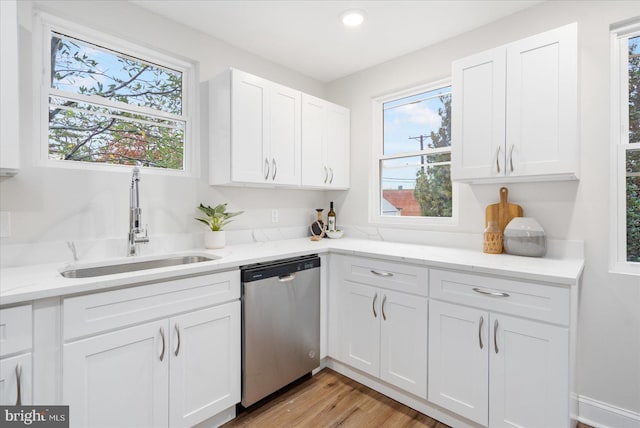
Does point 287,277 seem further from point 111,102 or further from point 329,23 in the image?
point 329,23

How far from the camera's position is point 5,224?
163 centimetres

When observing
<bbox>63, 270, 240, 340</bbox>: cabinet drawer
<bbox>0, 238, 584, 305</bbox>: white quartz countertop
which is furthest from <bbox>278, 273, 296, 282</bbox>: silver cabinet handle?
<bbox>63, 270, 240, 340</bbox>: cabinet drawer

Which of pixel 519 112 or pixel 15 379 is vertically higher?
pixel 519 112

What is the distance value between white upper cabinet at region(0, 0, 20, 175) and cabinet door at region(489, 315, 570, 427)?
2.43m

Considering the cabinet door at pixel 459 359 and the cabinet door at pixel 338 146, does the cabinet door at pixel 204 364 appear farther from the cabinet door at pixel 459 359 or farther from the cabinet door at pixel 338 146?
the cabinet door at pixel 338 146

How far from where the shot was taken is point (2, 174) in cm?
159

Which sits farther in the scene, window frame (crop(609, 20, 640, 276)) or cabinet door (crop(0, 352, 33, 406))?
window frame (crop(609, 20, 640, 276))

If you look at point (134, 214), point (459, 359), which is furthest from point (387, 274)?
point (134, 214)

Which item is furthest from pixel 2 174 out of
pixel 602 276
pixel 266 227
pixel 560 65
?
pixel 602 276

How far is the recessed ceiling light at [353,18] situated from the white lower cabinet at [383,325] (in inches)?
66.1

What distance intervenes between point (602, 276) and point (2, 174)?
3304mm

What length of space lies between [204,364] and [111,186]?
123 centimetres

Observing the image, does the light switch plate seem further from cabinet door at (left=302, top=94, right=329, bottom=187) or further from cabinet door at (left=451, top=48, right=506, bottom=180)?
cabinet door at (left=451, top=48, right=506, bottom=180)

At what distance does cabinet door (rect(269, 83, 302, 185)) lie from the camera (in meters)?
2.48
